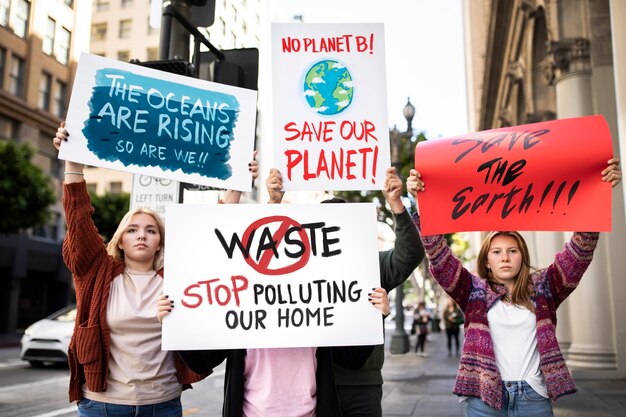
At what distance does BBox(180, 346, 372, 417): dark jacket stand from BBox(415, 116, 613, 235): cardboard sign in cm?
80

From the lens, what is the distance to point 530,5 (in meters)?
14.4

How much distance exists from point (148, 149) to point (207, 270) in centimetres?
93

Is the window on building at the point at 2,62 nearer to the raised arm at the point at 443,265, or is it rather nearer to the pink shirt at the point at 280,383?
the raised arm at the point at 443,265

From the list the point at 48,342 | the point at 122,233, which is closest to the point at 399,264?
the point at 122,233

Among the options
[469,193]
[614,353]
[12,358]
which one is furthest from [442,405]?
[12,358]

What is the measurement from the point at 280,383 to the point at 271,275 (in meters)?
0.51

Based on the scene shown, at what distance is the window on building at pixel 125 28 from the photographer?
47375mm

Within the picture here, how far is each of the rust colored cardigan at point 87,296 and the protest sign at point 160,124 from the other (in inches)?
13.4

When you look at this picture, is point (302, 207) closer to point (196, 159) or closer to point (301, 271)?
→ point (301, 271)

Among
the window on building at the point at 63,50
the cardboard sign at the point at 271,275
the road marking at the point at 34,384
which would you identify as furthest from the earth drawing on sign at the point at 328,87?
the window on building at the point at 63,50

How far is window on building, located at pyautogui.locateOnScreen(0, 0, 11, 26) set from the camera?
72.8 ft

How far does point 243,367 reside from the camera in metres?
2.90

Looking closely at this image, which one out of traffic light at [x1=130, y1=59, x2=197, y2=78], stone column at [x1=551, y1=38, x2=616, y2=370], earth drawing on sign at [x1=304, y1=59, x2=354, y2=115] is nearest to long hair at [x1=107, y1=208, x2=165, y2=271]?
earth drawing on sign at [x1=304, y1=59, x2=354, y2=115]

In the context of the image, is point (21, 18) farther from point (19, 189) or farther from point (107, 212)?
point (107, 212)
